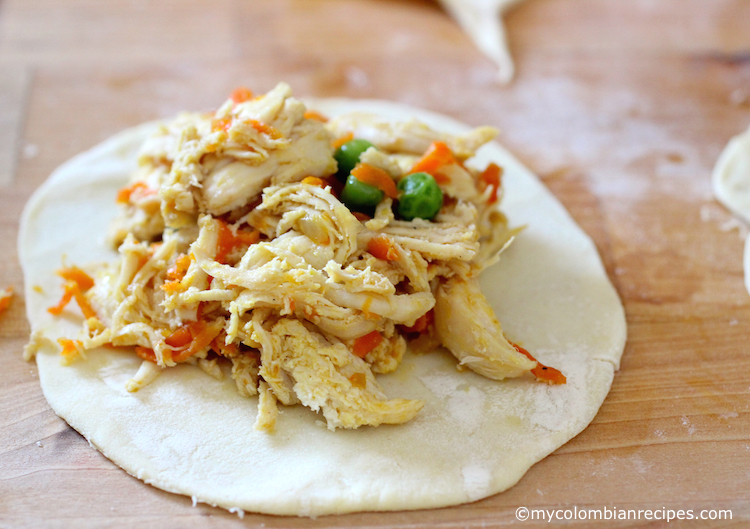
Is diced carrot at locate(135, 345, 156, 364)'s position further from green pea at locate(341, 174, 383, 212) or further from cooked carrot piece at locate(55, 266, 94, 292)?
green pea at locate(341, 174, 383, 212)

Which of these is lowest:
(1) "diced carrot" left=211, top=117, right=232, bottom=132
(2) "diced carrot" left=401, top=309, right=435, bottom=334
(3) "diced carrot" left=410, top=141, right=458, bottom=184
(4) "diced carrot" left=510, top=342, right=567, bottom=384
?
(4) "diced carrot" left=510, top=342, right=567, bottom=384

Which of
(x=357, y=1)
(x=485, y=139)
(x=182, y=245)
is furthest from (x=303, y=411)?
(x=357, y=1)

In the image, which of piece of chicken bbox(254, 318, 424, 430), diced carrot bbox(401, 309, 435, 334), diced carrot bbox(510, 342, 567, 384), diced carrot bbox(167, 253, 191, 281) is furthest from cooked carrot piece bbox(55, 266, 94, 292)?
diced carrot bbox(510, 342, 567, 384)

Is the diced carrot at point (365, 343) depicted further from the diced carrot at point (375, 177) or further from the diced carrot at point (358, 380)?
the diced carrot at point (375, 177)

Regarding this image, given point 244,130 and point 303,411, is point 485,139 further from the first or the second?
point 303,411

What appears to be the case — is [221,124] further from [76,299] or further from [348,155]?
[76,299]

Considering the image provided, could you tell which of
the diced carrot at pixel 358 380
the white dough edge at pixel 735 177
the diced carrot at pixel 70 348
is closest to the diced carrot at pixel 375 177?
the diced carrot at pixel 358 380
